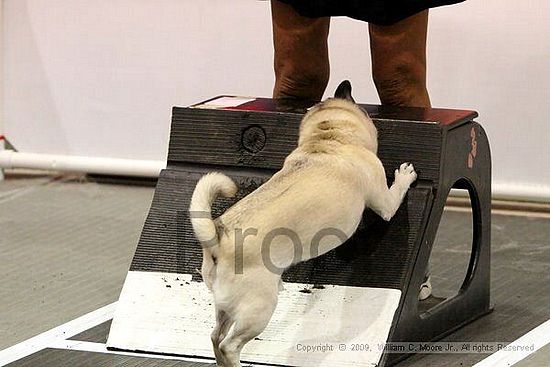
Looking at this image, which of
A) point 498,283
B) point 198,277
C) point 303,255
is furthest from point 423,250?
point 498,283

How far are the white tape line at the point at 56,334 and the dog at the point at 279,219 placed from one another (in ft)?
1.97

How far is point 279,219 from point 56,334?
87cm

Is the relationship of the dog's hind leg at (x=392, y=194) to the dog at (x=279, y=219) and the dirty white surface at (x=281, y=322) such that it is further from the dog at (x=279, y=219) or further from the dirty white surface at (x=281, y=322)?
the dirty white surface at (x=281, y=322)

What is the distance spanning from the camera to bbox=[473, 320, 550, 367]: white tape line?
271 centimetres

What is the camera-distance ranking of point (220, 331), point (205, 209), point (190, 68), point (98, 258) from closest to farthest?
point (205, 209) < point (220, 331) < point (98, 258) < point (190, 68)

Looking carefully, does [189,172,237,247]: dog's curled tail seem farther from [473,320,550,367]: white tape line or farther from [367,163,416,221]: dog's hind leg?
[473,320,550,367]: white tape line

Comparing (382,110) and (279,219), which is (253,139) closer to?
(382,110)

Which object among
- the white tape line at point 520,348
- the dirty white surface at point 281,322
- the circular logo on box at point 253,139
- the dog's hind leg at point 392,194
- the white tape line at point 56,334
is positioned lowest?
the white tape line at point 520,348

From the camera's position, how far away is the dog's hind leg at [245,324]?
7.70 ft

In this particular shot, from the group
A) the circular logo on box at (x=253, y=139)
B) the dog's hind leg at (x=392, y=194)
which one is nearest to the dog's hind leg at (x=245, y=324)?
the dog's hind leg at (x=392, y=194)

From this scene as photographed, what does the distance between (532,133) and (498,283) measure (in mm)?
958

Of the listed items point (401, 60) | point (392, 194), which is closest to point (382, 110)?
point (401, 60)

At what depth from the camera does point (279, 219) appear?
7.84ft

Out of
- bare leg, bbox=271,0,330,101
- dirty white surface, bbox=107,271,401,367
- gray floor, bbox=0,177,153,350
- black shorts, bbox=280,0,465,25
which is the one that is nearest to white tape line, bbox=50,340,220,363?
dirty white surface, bbox=107,271,401,367
